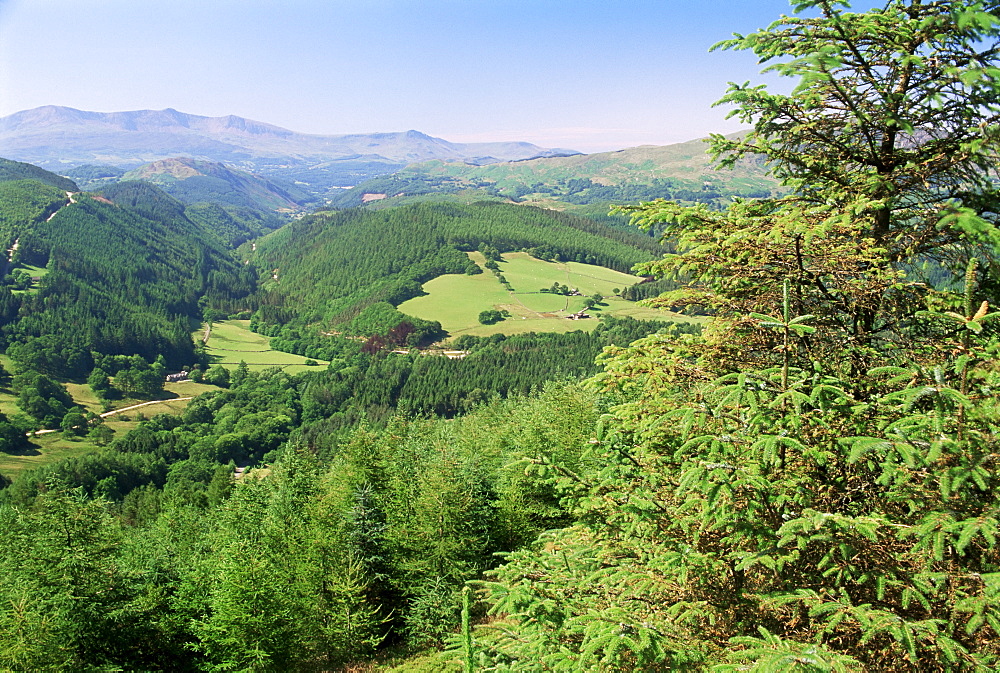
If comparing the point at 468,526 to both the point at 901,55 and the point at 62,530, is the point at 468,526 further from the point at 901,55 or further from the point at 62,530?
the point at 901,55

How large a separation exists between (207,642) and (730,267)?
30337 mm

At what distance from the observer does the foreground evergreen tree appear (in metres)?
7.48

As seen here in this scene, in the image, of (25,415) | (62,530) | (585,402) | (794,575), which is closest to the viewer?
(794,575)

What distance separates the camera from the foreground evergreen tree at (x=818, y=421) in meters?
7.48

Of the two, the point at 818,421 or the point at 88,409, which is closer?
the point at 818,421

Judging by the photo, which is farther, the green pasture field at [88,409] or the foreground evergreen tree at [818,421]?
the green pasture field at [88,409]

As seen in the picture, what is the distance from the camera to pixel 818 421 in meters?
8.20

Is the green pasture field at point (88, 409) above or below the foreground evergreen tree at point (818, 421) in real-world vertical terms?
below

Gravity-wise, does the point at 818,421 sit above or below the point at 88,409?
above

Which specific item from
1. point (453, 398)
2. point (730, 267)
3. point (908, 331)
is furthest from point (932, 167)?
point (453, 398)

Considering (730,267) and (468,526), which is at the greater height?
(730,267)

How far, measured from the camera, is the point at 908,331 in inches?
395

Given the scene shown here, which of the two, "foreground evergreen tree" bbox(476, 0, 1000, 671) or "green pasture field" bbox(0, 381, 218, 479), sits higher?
"foreground evergreen tree" bbox(476, 0, 1000, 671)

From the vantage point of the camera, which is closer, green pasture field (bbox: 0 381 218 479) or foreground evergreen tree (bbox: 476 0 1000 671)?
foreground evergreen tree (bbox: 476 0 1000 671)
